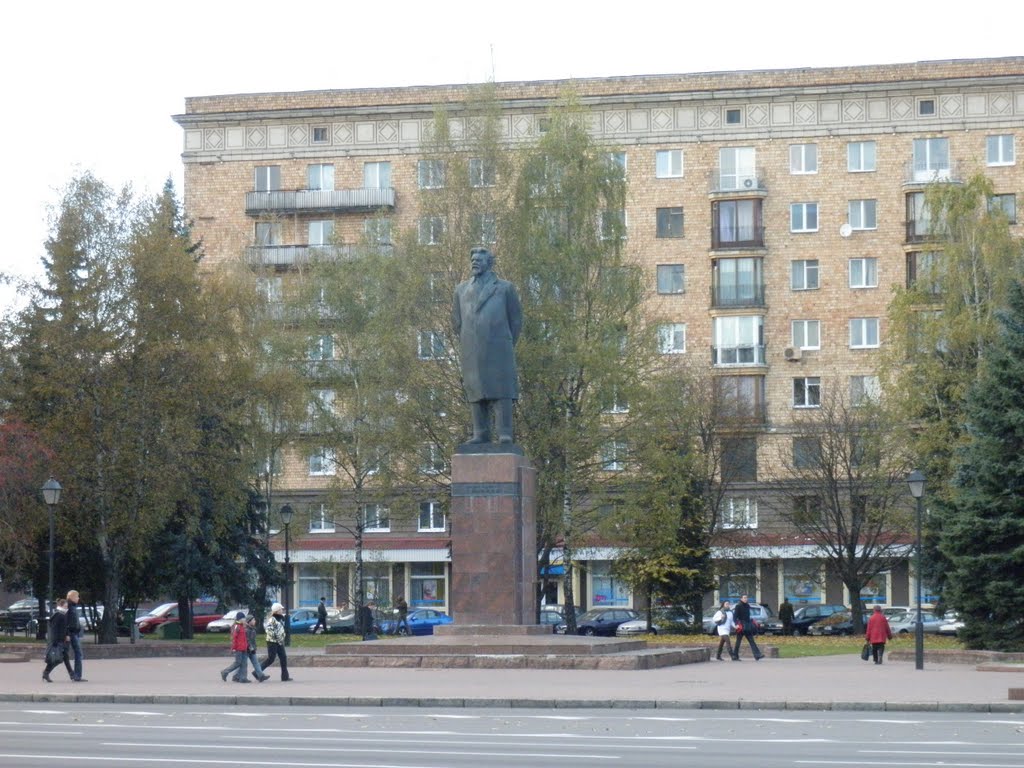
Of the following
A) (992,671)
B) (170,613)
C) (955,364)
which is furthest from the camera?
(170,613)

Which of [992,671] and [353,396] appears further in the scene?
[353,396]

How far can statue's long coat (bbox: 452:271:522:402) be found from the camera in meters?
32.3

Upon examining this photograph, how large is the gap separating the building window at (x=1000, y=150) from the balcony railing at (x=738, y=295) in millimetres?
10344

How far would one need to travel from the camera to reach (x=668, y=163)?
69562mm

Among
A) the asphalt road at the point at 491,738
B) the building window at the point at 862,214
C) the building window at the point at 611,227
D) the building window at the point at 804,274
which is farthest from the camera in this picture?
the building window at the point at 804,274

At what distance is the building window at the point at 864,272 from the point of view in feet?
224

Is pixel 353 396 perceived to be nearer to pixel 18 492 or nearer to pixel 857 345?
pixel 18 492

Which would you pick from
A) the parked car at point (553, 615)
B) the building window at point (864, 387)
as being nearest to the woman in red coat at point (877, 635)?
the parked car at point (553, 615)

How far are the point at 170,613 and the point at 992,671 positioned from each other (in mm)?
41694

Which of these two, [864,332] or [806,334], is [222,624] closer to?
[806,334]

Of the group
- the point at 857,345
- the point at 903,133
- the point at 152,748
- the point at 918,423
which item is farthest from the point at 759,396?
the point at 152,748

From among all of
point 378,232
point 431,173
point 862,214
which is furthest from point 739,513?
point 431,173

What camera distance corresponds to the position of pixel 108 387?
4172 centimetres

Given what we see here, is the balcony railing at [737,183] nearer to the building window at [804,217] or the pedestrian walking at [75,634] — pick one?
the building window at [804,217]
